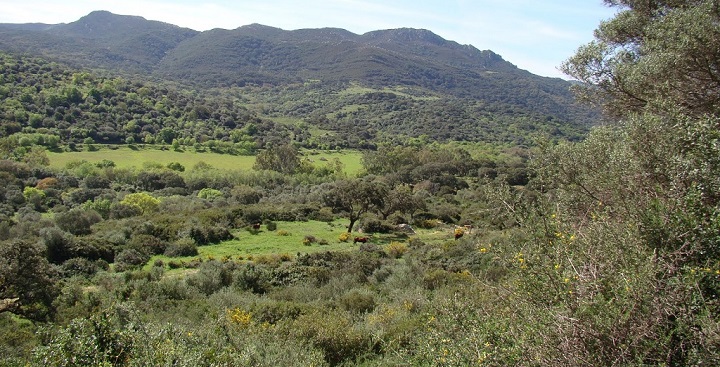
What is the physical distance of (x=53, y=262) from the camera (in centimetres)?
2020

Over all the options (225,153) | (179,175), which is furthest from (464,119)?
(179,175)

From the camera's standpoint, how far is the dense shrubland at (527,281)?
13.2 feet

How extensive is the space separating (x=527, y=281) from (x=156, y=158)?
2579 inches

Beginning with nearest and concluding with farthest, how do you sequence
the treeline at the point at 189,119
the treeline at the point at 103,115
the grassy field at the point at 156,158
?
1. the grassy field at the point at 156,158
2. the treeline at the point at 103,115
3. the treeline at the point at 189,119

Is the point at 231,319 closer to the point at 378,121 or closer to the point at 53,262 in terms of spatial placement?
the point at 53,262

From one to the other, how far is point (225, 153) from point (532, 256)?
72.8 m

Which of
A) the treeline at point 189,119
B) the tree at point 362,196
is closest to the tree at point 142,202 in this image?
the tree at point 362,196

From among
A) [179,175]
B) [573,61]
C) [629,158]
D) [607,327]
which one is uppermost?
[573,61]

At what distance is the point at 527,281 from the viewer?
17.0 feet

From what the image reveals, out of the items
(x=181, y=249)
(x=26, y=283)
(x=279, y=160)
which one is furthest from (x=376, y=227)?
(x=279, y=160)

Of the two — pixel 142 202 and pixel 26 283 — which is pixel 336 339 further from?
pixel 142 202

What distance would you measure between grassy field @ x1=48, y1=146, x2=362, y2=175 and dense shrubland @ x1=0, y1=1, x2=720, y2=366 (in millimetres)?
40516

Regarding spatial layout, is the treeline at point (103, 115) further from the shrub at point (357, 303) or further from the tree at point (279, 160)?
the shrub at point (357, 303)

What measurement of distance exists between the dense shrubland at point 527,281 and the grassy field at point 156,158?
133 feet
